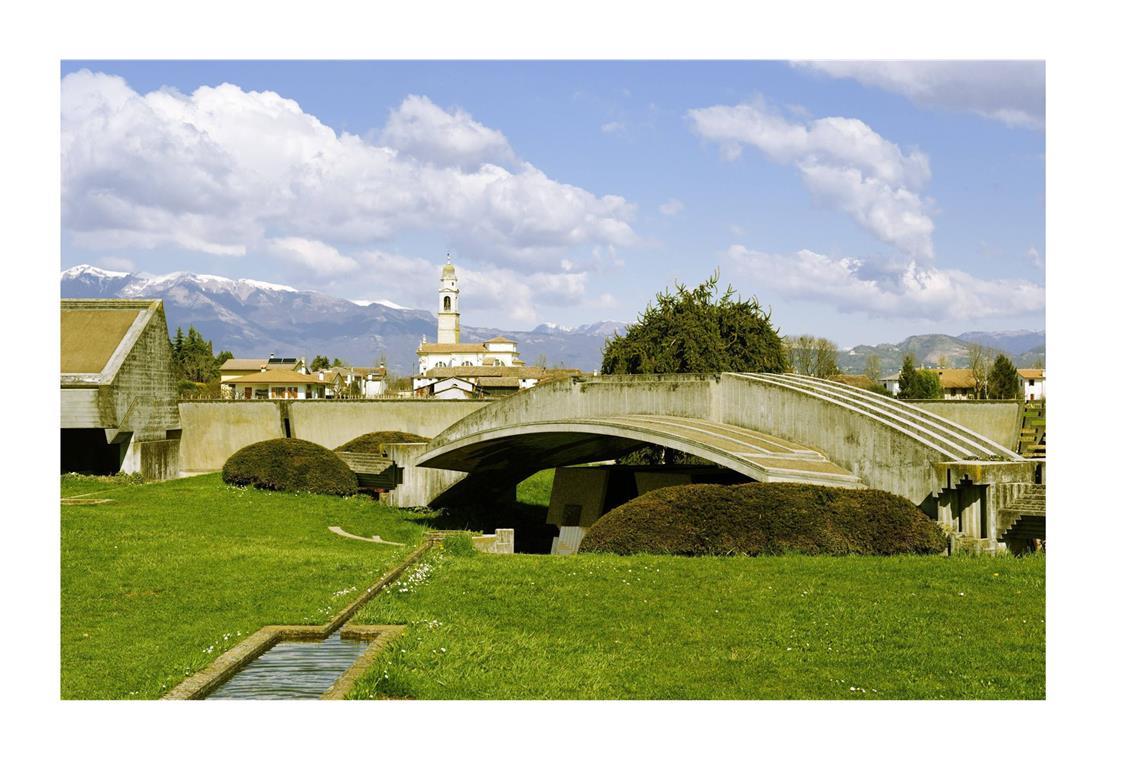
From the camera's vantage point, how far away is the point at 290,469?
2795 centimetres

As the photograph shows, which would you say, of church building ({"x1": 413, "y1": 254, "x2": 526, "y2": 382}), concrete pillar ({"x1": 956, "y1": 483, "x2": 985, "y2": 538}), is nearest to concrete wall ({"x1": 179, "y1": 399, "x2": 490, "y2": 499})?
concrete pillar ({"x1": 956, "y1": 483, "x2": 985, "y2": 538})

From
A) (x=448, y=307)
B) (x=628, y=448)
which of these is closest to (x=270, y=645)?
(x=628, y=448)

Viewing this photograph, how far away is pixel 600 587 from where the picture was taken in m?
12.8

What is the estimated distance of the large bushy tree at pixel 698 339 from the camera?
36594mm

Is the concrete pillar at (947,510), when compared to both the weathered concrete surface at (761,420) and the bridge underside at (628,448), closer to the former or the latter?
the weathered concrete surface at (761,420)

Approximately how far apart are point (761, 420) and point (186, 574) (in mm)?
10479

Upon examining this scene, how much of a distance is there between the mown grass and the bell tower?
165914mm

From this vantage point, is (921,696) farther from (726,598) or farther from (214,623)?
(214,623)

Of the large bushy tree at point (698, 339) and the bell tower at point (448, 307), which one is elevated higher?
the bell tower at point (448, 307)

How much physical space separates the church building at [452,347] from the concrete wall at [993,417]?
373 ft

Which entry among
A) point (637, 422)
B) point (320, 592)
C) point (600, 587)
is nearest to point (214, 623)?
point (320, 592)

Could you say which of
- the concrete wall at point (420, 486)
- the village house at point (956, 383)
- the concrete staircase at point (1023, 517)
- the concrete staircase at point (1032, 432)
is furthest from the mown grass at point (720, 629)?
the village house at point (956, 383)

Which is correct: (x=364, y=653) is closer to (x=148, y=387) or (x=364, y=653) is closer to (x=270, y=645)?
(x=270, y=645)

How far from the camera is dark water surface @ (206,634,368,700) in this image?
8.55 metres
